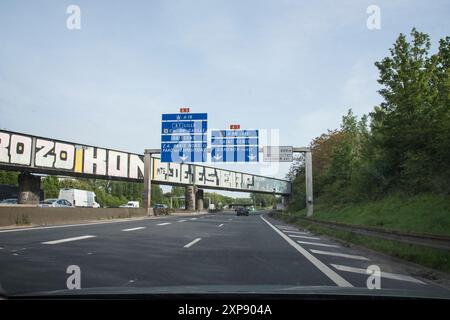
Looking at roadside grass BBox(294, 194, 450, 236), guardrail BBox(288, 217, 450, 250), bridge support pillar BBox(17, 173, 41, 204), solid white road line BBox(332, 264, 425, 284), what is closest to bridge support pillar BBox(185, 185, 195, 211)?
bridge support pillar BBox(17, 173, 41, 204)

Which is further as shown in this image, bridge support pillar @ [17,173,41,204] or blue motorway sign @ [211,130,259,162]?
bridge support pillar @ [17,173,41,204]

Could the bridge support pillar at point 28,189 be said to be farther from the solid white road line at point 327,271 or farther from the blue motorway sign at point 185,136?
the solid white road line at point 327,271

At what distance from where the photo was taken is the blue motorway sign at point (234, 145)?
115ft

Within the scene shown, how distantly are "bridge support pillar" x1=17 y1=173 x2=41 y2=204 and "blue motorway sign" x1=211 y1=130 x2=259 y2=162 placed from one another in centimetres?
1903

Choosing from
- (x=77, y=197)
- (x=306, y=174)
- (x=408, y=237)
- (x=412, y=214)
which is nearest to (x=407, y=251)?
(x=408, y=237)

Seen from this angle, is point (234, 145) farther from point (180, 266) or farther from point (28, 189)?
point (180, 266)

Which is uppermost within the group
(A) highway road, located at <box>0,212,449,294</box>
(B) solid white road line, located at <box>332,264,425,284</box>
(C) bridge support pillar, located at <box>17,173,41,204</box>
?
(C) bridge support pillar, located at <box>17,173,41,204</box>

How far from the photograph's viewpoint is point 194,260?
9.81m

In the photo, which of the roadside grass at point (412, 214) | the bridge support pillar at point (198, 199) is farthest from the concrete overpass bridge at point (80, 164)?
the bridge support pillar at point (198, 199)

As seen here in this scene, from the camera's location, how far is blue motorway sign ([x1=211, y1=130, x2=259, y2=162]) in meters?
35.0

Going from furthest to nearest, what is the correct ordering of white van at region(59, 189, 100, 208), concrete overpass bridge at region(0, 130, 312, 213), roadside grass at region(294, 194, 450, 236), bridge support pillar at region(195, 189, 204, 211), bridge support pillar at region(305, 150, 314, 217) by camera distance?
bridge support pillar at region(195, 189, 204, 211) → white van at region(59, 189, 100, 208) → concrete overpass bridge at region(0, 130, 312, 213) → bridge support pillar at region(305, 150, 314, 217) → roadside grass at region(294, 194, 450, 236)

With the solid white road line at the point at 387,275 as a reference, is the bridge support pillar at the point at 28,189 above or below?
above

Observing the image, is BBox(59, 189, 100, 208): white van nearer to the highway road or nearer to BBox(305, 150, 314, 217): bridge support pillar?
BBox(305, 150, 314, 217): bridge support pillar

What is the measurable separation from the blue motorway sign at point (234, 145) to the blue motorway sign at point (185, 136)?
92 cm
